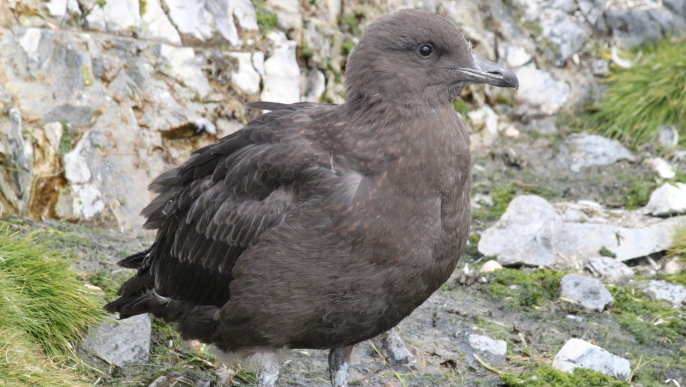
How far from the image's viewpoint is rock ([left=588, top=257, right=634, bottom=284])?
7.61m

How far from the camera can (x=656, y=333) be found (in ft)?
22.3

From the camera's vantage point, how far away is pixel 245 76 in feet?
27.5

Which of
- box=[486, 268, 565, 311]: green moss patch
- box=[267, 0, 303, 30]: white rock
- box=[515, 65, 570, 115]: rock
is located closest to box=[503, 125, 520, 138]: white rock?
box=[515, 65, 570, 115]: rock

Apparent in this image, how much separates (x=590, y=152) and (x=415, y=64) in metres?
5.33

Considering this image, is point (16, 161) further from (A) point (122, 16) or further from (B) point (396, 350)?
(B) point (396, 350)

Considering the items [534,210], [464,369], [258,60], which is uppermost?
[258,60]

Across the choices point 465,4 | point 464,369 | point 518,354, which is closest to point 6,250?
point 464,369

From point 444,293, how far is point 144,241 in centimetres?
237

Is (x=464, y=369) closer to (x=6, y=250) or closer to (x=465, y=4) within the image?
(x=6, y=250)

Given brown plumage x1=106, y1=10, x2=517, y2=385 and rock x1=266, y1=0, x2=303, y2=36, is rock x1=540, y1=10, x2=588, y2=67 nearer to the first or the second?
rock x1=266, y1=0, x2=303, y2=36

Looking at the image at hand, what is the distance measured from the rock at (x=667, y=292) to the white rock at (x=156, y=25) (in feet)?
14.9

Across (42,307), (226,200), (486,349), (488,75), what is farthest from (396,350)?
(42,307)

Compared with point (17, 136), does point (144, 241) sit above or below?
below

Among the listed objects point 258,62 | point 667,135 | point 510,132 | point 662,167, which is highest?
point 258,62
